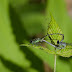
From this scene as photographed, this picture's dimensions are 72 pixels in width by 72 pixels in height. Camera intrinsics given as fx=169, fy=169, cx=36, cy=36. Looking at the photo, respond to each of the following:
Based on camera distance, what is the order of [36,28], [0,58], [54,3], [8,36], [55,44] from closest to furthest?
[55,44] → [0,58] → [8,36] → [54,3] → [36,28]

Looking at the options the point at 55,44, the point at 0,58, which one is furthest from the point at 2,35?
the point at 55,44

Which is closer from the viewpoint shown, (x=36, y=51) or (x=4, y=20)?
(x=36, y=51)

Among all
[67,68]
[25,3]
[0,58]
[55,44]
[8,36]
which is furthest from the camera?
[25,3]

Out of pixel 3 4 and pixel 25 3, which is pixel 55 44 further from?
pixel 25 3

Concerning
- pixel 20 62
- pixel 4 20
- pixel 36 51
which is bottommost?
pixel 20 62

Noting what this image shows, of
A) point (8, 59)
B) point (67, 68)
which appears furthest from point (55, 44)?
point (8, 59)

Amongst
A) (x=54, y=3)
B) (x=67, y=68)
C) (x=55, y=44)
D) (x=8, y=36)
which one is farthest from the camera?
(x=54, y=3)

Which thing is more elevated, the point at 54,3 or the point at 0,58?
the point at 54,3

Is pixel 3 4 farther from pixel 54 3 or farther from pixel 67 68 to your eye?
pixel 67 68

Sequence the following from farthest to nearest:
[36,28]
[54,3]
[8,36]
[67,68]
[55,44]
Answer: [36,28], [54,3], [8,36], [67,68], [55,44]
